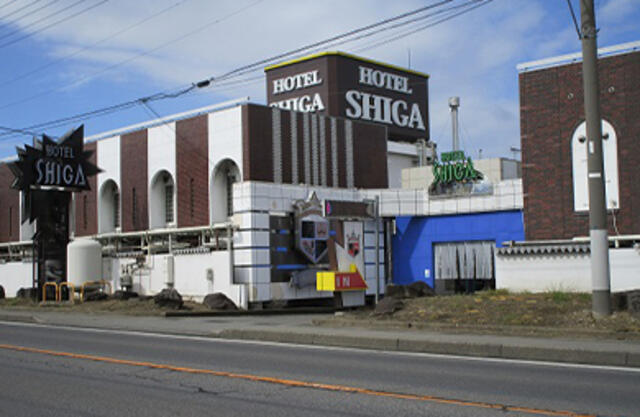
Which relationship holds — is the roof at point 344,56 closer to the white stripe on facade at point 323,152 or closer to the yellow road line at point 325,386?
the white stripe on facade at point 323,152

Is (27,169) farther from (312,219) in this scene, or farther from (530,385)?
(530,385)

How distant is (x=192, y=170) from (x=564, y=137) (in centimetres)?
→ 1744

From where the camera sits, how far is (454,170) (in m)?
34.8

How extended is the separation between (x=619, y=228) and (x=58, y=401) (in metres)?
21.2

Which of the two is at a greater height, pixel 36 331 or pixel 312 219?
pixel 312 219

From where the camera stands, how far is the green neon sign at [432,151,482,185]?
34625 mm

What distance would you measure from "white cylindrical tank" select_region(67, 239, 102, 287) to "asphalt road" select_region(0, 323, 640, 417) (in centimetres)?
2054

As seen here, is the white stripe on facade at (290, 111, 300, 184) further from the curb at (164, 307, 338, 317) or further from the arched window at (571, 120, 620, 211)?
the arched window at (571, 120, 620, 211)

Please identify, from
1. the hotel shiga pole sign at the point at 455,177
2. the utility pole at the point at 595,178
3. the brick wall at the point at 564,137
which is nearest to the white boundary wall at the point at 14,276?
the hotel shiga pole sign at the point at 455,177

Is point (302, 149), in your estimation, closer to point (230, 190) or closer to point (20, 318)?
point (230, 190)

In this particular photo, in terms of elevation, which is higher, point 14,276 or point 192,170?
point 192,170

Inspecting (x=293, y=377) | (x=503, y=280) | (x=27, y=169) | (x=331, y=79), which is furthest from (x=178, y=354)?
(x=331, y=79)

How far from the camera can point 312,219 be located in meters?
33.8

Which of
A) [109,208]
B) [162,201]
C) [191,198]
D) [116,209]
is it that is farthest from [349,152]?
[109,208]
